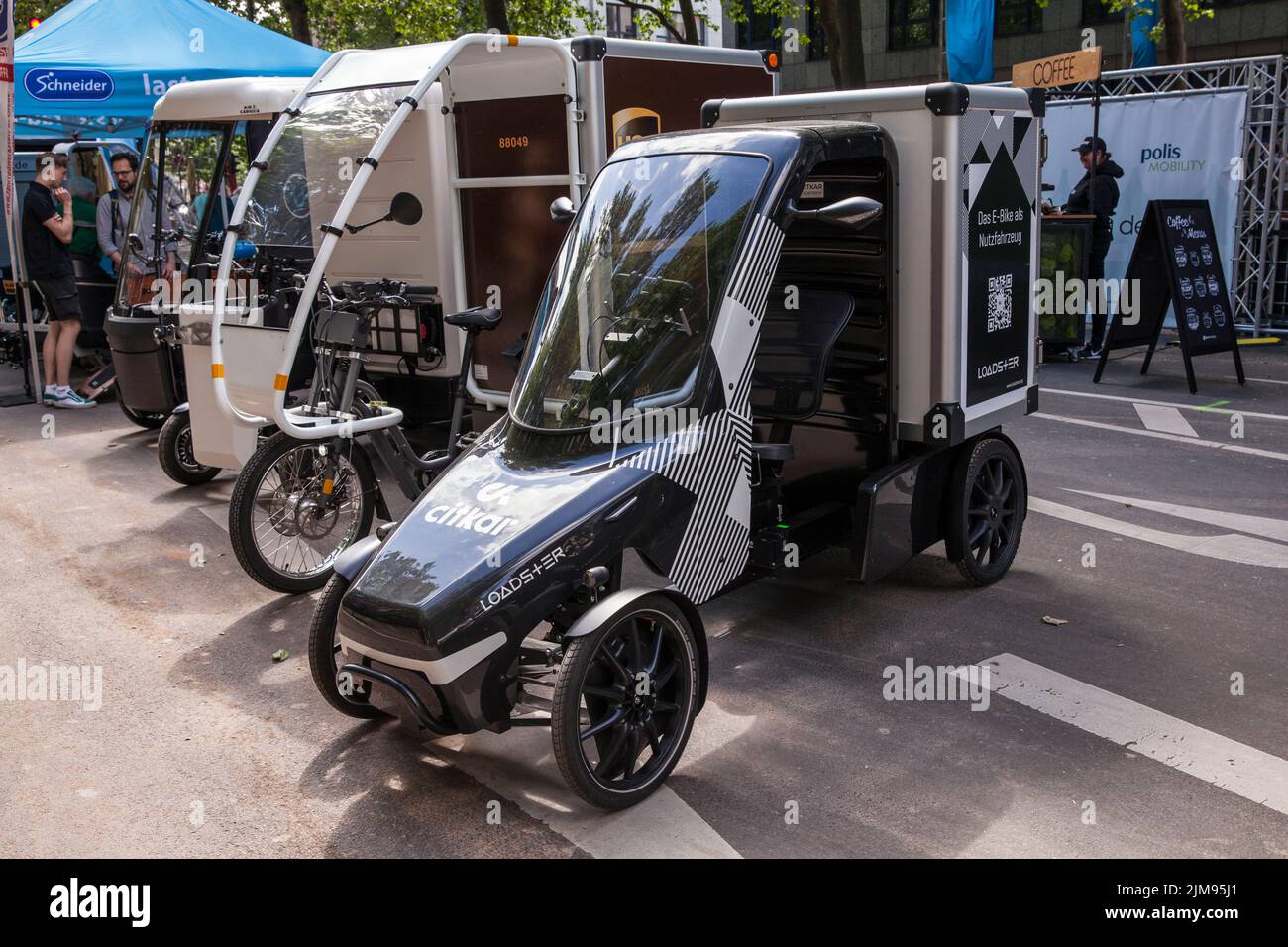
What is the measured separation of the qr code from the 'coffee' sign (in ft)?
24.9

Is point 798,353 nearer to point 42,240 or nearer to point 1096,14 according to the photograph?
point 42,240

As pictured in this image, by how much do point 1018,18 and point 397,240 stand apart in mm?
23507

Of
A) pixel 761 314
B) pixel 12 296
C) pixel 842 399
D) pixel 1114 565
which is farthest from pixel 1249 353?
pixel 12 296

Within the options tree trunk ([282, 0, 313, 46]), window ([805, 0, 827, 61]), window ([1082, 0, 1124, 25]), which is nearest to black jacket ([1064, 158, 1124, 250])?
window ([1082, 0, 1124, 25])

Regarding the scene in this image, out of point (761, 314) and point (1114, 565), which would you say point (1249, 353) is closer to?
point (1114, 565)

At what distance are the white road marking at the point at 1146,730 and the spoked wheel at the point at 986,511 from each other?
2.63ft

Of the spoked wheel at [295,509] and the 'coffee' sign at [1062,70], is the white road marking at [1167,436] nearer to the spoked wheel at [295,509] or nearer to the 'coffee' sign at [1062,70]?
the 'coffee' sign at [1062,70]

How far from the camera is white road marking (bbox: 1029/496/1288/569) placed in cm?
654

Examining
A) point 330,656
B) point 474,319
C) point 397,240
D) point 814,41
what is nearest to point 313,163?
point 397,240

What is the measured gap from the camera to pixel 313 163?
26.1 feet

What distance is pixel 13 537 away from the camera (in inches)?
303

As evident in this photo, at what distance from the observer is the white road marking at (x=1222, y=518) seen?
696 cm

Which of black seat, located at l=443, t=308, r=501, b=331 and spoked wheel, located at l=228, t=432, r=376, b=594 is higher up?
black seat, located at l=443, t=308, r=501, b=331

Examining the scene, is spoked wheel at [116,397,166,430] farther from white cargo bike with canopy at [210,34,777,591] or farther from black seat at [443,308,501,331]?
black seat at [443,308,501,331]
